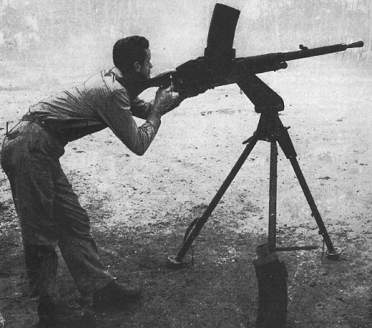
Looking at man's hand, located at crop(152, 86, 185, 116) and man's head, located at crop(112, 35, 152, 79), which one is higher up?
man's head, located at crop(112, 35, 152, 79)

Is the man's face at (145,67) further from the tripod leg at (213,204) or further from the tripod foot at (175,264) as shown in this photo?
the tripod foot at (175,264)

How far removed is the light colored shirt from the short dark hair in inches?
4.9

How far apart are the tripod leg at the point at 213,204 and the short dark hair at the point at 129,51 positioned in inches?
41.0

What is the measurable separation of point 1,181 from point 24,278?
292 cm

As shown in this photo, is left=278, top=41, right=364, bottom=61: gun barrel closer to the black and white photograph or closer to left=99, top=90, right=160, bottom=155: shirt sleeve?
the black and white photograph

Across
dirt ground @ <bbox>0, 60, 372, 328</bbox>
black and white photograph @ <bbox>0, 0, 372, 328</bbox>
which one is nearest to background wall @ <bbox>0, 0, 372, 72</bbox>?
dirt ground @ <bbox>0, 60, 372, 328</bbox>

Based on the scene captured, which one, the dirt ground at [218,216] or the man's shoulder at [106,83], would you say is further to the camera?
the dirt ground at [218,216]

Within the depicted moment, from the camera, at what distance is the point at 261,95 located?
10.6 ft

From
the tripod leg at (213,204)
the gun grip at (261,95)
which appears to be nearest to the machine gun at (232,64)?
the gun grip at (261,95)

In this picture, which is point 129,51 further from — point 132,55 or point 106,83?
point 106,83

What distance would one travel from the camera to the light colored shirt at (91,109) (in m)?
3.02

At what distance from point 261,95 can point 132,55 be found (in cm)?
95

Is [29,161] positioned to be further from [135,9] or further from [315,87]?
[135,9]

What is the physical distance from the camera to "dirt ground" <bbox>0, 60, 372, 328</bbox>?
3477 mm
